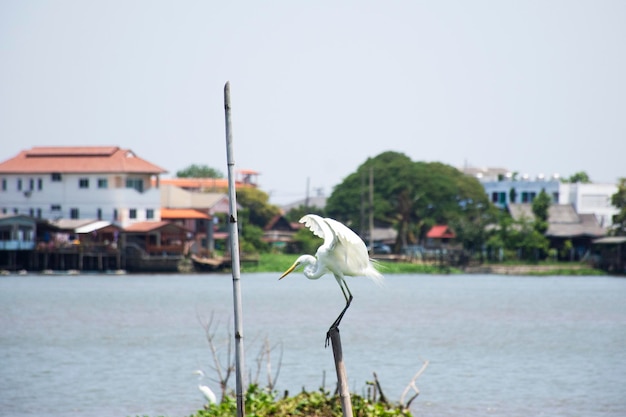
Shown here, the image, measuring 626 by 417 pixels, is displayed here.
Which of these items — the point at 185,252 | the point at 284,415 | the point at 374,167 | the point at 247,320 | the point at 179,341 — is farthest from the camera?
the point at 374,167

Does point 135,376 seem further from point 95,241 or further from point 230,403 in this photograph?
point 95,241

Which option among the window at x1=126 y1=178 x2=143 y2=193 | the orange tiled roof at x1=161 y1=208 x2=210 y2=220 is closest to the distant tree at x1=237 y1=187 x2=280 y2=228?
the orange tiled roof at x1=161 y1=208 x2=210 y2=220

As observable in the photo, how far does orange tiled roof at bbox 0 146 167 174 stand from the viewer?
226 ft

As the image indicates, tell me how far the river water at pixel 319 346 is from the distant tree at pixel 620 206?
11.3 m

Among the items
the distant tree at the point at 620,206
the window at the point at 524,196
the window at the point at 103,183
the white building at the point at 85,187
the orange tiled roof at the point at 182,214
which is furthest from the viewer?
the window at the point at 524,196

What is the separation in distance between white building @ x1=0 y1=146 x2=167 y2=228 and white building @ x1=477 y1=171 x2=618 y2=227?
27925 mm

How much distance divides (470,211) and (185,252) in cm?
2006

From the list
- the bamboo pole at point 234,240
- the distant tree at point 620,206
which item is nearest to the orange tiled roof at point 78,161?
the distant tree at point 620,206

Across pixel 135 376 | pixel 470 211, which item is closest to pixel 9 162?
pixel 470 211

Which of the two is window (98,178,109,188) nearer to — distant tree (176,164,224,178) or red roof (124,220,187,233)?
red roof (124,220,187,233)

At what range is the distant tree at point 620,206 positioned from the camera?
62.0 metres

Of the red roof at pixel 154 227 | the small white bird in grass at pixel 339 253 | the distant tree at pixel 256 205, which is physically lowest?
the small white bird in grass at pixel 339 253

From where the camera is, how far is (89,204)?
226 feet

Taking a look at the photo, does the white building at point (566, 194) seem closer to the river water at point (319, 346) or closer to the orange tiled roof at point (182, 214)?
the orange tiled roof at point (182, 214)
